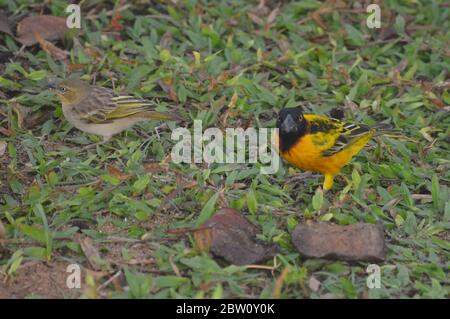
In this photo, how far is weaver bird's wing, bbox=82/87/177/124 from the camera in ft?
23.2

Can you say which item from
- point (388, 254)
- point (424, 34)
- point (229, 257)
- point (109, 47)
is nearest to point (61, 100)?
point (109, 47)

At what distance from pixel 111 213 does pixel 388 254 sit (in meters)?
2.15

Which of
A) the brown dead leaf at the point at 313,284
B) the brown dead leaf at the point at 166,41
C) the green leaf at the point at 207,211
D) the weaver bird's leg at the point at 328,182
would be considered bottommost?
the brown dead leaf at the point at 313,284

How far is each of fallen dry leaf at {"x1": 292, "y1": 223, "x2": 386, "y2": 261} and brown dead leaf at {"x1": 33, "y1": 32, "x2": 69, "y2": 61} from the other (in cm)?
346

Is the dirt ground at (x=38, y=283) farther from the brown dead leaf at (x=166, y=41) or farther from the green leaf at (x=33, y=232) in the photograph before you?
the brown dead leaf at (x=166, y=41)

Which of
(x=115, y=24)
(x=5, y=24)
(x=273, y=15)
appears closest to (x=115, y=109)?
(x=115, y=24)

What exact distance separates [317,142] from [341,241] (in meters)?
1.15

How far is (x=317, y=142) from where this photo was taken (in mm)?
6547

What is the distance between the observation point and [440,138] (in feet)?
24.1

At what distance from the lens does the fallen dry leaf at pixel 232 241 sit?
556 cm

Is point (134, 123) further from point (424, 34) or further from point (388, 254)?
point (424, 34)

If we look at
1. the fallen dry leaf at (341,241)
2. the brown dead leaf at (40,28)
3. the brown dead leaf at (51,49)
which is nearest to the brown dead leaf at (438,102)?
the fallen dry leaf at (341,241)

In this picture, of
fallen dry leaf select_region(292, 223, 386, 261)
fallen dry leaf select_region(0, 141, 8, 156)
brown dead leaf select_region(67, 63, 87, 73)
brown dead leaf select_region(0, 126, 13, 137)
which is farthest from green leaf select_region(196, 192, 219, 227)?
brown dead leaf select_region(67, 63, 87, 73)

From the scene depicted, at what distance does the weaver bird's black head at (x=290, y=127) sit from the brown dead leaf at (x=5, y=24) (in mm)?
3191
